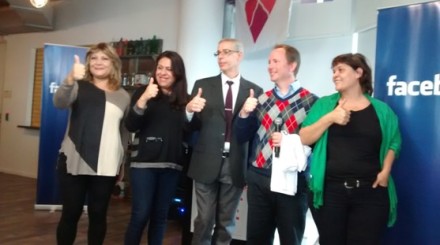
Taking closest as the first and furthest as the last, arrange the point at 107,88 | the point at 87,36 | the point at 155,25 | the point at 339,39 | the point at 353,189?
1. the point at 353,189
2. the point at 107,88
3. the point at 339,39
4. the point at 155,25
5. the point at 87,36

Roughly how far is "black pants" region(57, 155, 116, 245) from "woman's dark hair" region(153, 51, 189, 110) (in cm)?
57

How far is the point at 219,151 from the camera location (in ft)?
7.52

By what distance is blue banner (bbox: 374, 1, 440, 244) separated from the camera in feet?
6.59

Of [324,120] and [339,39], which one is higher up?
[339,39]

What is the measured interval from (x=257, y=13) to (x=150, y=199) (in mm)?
2525

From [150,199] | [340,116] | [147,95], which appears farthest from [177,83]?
[340,116]

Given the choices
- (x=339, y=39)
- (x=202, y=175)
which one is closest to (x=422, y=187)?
(x=202, y=175)

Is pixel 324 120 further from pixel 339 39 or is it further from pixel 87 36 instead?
pixel 87 36

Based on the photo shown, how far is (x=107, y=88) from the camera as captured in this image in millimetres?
2377

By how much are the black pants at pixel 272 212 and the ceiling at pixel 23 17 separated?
4.87 metres

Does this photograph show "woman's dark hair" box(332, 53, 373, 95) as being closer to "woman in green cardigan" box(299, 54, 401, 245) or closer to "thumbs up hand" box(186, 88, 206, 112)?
"woman in green cardigan" box(299, 54, 401, 245)

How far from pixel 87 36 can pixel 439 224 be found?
542 cm

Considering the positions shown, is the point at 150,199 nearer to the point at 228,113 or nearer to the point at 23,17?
the point at 228,113

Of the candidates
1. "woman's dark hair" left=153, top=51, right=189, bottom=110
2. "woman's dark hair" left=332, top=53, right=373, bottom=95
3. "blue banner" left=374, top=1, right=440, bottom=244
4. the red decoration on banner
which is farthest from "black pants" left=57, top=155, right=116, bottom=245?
the red decoration on banner
